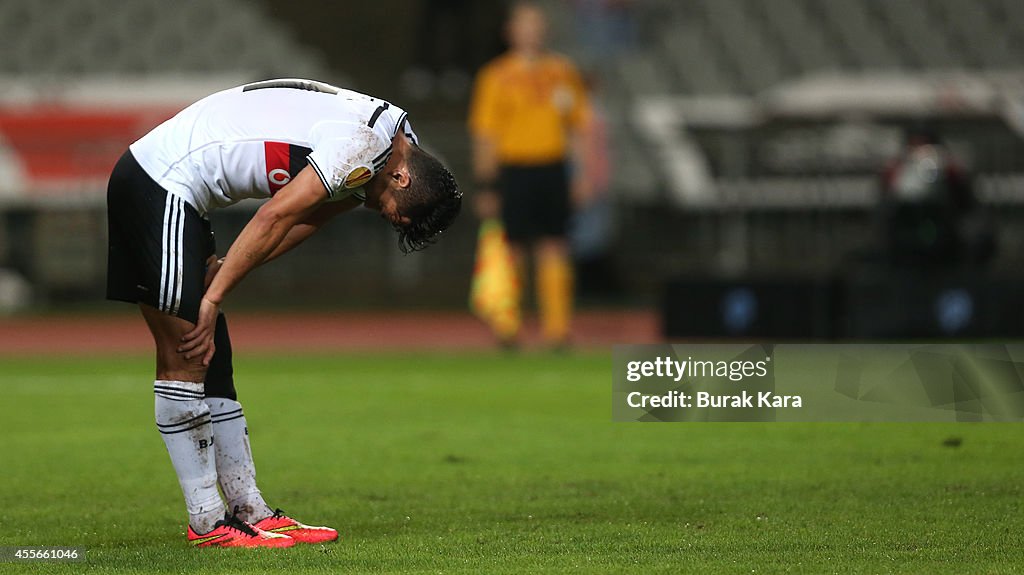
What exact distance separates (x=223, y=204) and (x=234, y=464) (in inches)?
32.2

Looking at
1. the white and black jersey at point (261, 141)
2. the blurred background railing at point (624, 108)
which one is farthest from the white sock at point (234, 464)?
the blurred background railing at point (624, 108)

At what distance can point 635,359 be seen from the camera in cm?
584

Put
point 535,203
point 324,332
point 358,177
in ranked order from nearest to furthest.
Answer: point 358,177
point 535,203
point 324,332

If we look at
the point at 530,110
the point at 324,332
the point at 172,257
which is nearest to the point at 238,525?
the point at 172,257

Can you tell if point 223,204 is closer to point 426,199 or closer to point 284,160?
point 284,160

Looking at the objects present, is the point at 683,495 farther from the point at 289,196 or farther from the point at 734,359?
the point at 289,196

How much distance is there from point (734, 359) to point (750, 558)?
5.41ft

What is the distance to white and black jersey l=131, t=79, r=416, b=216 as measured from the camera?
4.32 meters

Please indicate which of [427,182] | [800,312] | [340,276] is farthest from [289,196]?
[340,276]

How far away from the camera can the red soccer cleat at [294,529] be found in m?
4.45

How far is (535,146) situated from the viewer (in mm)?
11383

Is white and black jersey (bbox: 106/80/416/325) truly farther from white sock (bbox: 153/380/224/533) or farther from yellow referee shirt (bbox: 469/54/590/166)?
yellow referee shirt (bbox: 469/54/590/166)

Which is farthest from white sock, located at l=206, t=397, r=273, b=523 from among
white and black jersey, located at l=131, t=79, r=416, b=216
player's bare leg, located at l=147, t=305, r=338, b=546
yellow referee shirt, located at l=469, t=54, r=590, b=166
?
yellow referee shirt, located at l=469, t=54, r=590, b=166

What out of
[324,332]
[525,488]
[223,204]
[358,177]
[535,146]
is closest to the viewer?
[358,177]
